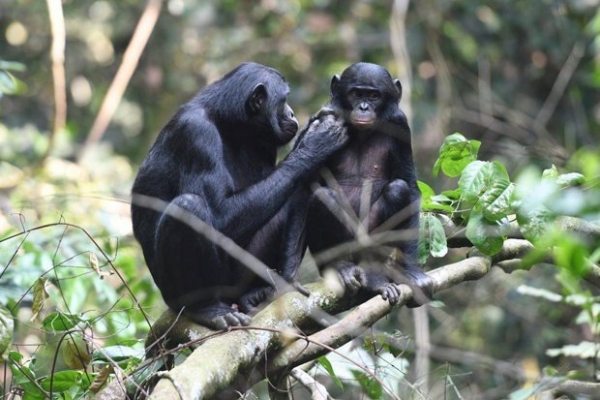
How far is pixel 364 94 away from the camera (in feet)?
18.8

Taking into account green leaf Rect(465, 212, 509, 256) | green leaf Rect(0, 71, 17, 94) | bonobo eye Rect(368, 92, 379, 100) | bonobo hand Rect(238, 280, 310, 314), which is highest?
green leaf Rect(0, 71, 17, 94)

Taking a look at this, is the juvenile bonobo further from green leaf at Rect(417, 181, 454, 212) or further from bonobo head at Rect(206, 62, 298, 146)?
bonobo head at Rect(206, 62, 298, 146)

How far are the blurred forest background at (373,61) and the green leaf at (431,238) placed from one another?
3706 mm

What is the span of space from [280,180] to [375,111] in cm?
82

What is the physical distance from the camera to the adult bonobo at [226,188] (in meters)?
5.21

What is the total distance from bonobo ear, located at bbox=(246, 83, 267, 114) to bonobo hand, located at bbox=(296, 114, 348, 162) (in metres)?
Answer: 0.36

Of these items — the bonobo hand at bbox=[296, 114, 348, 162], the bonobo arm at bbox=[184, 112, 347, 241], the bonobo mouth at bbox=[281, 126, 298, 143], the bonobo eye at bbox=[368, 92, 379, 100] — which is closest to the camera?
the bonobo arm at bbox=[184, 112, 347, 241]

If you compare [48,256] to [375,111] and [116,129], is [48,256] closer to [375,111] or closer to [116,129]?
[375,111]

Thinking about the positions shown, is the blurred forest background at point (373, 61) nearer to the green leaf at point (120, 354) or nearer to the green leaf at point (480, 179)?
the green leaf at point (120, 354)

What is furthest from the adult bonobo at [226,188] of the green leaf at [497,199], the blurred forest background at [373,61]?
the blurred forest background at [373,61]

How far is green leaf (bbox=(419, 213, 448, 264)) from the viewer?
5.31m

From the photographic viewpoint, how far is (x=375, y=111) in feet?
18.8

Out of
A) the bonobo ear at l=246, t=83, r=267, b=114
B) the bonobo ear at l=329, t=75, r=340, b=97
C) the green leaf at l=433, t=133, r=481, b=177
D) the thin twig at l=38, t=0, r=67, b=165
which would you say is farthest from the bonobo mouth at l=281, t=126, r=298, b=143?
the thin twig at l=38, t=0, r=67, b=165

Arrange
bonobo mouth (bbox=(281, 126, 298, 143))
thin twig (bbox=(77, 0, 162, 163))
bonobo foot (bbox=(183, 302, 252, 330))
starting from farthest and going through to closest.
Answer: thin twig (bbox=(77, 0, 162, 163)) → bonobo mouth (bbox=(281, 126, 298, 143)) → bonobo foot (bbox=(183, 302, 252, 330))
